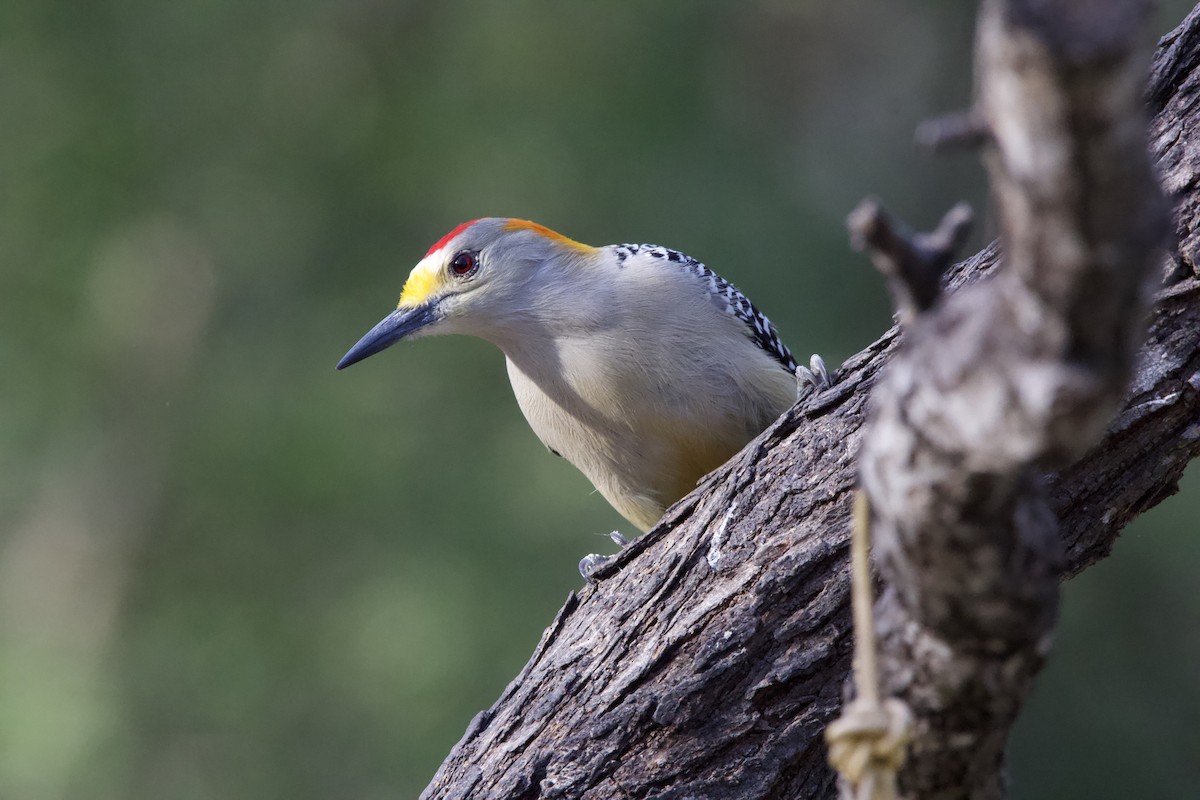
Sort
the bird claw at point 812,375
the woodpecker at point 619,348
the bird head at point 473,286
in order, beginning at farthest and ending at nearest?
the bird head at point 473,286, the woodpecker at point 619,348, the bird claw at point 812,375

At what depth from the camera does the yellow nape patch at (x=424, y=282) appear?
4.18 meters

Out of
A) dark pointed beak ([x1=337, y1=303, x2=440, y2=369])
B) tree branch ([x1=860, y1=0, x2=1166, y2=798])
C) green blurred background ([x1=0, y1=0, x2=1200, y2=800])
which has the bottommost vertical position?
tree branch ([x1=860, y1=0, x2=1166, y2=798])

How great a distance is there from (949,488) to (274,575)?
23.6 ft

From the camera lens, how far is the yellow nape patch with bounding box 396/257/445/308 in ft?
13.7

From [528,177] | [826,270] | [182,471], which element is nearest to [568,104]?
[528,177]

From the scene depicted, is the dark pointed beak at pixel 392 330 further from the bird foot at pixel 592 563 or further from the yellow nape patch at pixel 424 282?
the bird foot at pixel 592 563

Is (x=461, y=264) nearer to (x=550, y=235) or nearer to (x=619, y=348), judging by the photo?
(x=550, y=235)

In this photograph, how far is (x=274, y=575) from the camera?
793 cm

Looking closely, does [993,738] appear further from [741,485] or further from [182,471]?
[182,471]

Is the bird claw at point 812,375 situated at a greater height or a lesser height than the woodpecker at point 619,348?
lesser

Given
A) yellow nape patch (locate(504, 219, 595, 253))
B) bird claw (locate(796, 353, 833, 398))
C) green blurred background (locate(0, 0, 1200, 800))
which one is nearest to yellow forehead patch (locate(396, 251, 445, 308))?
yellow nape patch (locate(504, 219, 595, 253))

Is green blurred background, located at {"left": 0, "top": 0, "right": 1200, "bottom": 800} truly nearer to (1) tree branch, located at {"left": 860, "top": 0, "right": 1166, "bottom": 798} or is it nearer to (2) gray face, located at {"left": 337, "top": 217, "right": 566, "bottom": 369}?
(2) gray face, located at {"left": 337, "top": 217, "right": 566, "bottom": 369}

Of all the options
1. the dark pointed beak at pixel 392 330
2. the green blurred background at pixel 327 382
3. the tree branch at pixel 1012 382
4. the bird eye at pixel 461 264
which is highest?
the green blurred background at pixel 327 382

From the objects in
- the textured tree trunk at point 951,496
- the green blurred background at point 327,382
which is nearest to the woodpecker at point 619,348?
the textured tree trunk at point 951,496
